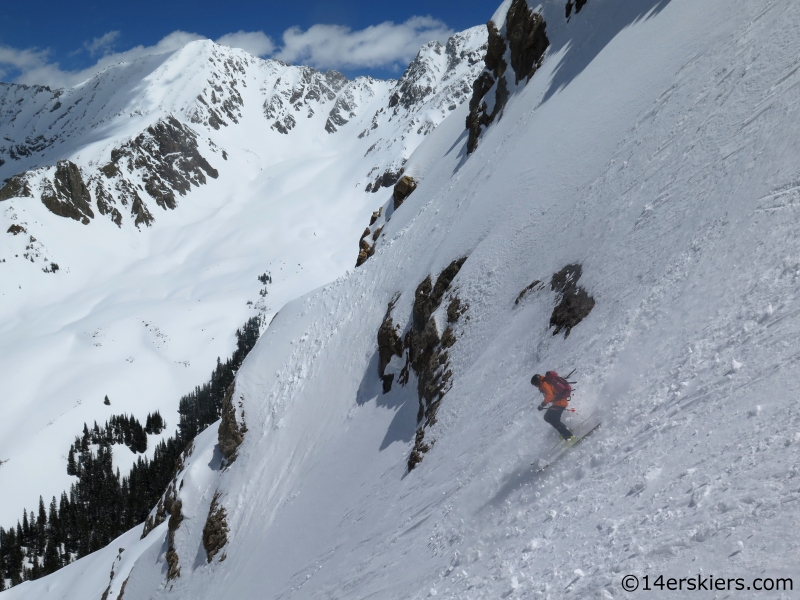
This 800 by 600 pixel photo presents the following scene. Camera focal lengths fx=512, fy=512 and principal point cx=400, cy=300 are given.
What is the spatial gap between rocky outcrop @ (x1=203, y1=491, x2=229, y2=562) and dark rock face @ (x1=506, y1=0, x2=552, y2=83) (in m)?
34.6

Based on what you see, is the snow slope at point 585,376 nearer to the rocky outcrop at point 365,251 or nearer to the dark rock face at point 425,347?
the dark rock face at point 425,347

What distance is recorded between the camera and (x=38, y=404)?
9731cm

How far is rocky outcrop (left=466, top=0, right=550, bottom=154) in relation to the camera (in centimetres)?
3756

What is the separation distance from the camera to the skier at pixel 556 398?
34.4ft

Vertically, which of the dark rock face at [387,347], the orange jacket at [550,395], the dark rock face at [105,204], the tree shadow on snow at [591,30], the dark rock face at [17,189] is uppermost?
the dark rock face at [17,189]

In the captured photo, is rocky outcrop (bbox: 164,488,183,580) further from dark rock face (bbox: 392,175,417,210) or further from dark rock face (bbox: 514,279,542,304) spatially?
dark rock face (bbox: 392,175,417,210)

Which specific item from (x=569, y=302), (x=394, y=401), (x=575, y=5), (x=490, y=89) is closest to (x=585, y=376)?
(x=569, y=302)

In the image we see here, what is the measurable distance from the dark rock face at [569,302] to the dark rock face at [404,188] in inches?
1251

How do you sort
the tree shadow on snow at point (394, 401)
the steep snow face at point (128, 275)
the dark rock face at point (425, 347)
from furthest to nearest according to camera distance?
the steep snow face at point (128, 275), the tree shadow on snow at point (394, 401), the dark rock face at point (425, 347)

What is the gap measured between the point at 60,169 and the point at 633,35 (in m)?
182

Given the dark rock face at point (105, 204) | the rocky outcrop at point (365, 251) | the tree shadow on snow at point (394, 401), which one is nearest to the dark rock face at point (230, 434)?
the tree shadow on snow at point (394, 401)

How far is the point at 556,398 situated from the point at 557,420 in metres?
0.45

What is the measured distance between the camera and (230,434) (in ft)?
98.0

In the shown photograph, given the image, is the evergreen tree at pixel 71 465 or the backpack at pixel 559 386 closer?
the backpack at pixel 559 386
